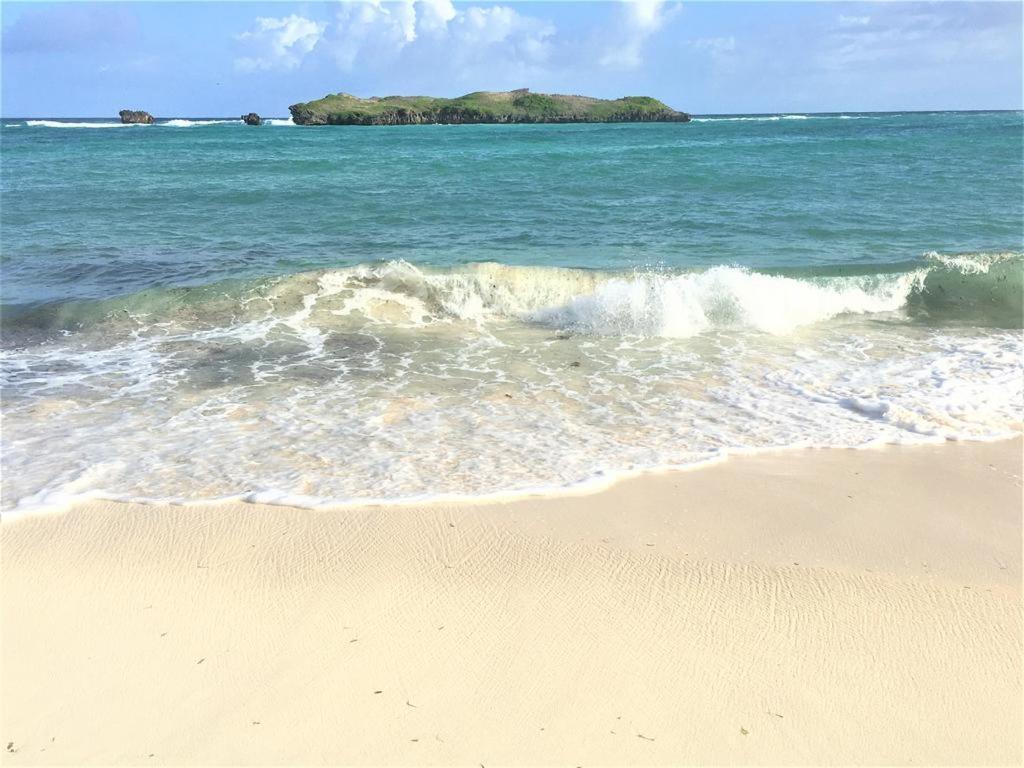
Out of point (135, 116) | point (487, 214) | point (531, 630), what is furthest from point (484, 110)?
point (531, 630)

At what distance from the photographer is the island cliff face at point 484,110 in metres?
88.6

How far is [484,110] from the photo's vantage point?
95750 mm

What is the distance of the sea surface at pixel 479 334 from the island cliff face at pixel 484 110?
236 feet

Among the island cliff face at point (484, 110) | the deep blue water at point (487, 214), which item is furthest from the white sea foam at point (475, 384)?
the island cliff face at point (484, 110)

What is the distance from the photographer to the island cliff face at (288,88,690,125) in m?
88.6

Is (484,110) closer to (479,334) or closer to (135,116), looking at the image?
(135,116)

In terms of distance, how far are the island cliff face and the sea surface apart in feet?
236

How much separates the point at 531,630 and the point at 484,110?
321 feet

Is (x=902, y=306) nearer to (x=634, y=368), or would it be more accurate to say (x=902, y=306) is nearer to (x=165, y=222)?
(x=634, y=368)

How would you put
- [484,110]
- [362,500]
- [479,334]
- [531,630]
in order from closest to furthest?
[531,630] < [362,500] < [479,334] < [484,110]

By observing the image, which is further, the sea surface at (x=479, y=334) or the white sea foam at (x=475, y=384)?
the sea surface at (x=479, y=334)

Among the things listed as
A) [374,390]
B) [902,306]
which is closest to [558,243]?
[902,306]

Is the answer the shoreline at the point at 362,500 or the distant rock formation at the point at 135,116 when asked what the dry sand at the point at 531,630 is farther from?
the distant rock formation at the point at 135,116

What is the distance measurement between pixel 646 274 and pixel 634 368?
11.6 ft
